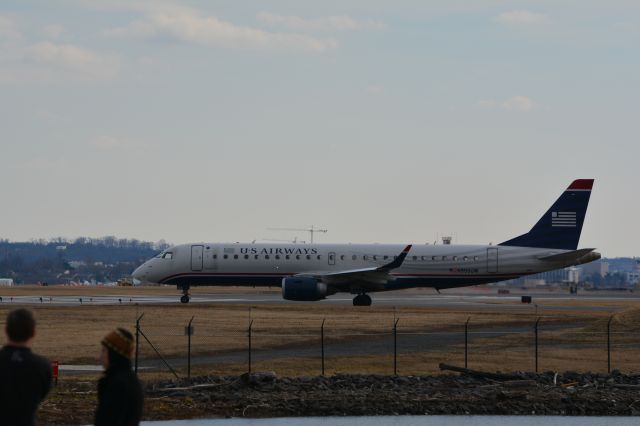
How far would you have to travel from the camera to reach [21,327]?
378 inches

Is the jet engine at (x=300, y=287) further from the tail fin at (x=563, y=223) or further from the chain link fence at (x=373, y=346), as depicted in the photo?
the tail fin at (x=563, y=223)

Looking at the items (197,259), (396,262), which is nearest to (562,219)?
(396,262)

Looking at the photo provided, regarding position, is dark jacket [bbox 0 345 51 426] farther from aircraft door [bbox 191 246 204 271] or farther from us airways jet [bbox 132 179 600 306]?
aircraft door [bbox 191 246 204 271]

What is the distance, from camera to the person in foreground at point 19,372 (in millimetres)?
9609

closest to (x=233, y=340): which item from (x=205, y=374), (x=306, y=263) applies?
(x=205, y=374)

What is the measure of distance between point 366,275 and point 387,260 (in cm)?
234

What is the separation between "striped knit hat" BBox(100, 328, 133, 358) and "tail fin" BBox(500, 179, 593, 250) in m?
52.2

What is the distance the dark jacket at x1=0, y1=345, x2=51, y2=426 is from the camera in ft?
31.6

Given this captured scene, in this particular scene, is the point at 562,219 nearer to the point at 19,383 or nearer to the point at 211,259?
the point at 211,259

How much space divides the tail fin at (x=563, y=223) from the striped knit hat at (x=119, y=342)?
171 feet

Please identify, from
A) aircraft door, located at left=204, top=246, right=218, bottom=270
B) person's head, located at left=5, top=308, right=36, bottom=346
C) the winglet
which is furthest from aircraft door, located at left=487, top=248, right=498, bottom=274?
person's head, located at left=5, top=308, right=36, bottom=346

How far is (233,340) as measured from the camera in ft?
122

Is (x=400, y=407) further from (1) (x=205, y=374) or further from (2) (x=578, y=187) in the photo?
(2) (x=578, y=187)

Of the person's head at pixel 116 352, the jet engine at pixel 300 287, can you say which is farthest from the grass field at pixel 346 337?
the person's head at pixel 116 352
